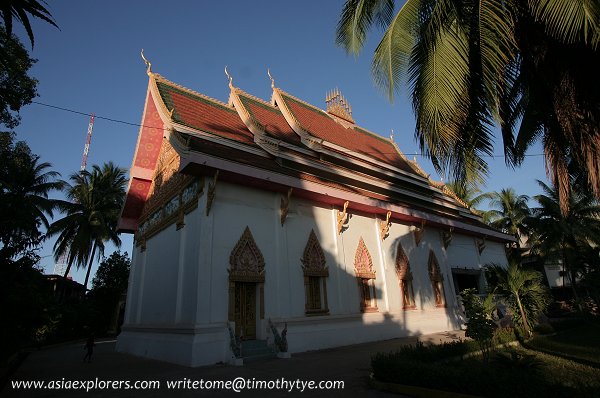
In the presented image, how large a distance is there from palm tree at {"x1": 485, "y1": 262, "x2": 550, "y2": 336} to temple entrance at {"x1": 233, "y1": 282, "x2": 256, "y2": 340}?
20.7ft

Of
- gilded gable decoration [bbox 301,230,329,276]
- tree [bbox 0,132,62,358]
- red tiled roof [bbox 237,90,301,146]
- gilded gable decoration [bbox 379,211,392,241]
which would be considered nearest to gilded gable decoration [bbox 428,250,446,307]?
gilded gable decoration [bbox 379,211,392,241]

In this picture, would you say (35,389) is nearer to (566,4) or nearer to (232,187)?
(232,187)

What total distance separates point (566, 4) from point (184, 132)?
8783 mm

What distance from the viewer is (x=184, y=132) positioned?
10266 mm

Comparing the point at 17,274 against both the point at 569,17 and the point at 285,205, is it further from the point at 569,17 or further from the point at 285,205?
the point at 569,17

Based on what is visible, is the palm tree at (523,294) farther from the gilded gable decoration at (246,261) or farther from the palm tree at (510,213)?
the palm tree at (510,213)

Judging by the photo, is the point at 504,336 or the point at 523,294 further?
the point at 523,294

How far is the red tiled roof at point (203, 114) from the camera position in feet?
36.4

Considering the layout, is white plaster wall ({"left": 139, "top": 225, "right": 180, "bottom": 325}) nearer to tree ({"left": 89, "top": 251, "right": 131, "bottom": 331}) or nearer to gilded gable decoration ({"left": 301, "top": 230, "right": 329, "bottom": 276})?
A: gilded gable decoration ({"left": 301, "top": 230, "right": 329, "bottom": 276})

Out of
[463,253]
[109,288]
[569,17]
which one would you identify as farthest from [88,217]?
[569,17]

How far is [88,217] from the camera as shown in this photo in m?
23.6

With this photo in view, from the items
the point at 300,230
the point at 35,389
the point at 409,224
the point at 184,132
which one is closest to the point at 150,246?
the point at 184,132

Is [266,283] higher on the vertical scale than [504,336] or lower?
higher

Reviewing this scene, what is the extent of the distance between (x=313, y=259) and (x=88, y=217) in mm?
19121
